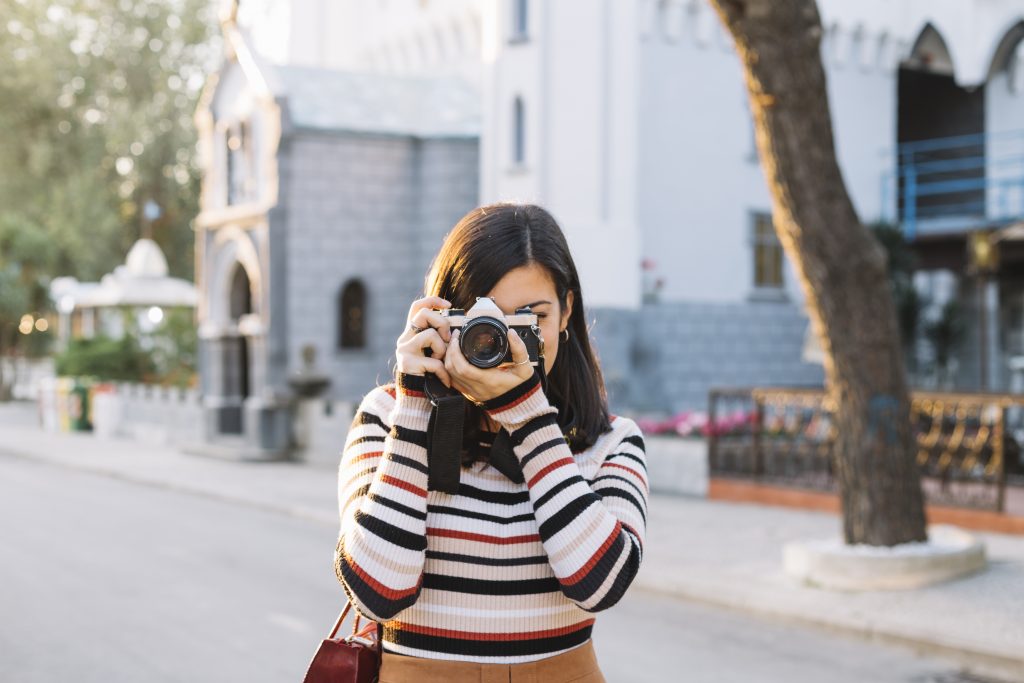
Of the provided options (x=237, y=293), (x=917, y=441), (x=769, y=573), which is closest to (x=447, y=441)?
(x=769, y=573)

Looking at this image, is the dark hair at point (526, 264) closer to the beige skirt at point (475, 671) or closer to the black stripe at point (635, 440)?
the black stripe at point (635, 440)

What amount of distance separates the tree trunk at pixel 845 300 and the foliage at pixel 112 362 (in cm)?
2238

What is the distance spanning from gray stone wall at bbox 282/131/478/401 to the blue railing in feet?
26.9

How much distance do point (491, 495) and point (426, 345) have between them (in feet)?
1.10

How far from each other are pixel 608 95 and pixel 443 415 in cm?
1949

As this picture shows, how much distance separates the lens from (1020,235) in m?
18.9

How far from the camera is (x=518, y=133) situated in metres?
22.0

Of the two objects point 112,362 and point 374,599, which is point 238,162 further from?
point 374,599

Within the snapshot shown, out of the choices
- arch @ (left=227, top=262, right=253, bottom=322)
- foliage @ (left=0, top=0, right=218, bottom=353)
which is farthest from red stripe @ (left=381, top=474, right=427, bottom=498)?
foliage @ (left=0, top=0, right=218, bottom=353)

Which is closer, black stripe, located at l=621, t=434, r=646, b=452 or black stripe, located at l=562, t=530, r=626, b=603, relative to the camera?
black stripe, located at l=562, t=530, r=626, b=603

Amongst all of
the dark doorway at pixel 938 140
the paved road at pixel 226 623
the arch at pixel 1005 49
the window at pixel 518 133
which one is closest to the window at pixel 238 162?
the window at pixel 518 133

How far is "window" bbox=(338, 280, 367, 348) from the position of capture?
2236 cm

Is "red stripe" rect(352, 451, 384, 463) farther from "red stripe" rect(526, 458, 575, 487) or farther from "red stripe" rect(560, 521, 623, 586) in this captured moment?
"red stripe" rect(560, 521, 623, 586)

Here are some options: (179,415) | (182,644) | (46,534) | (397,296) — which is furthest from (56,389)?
(182,644)
